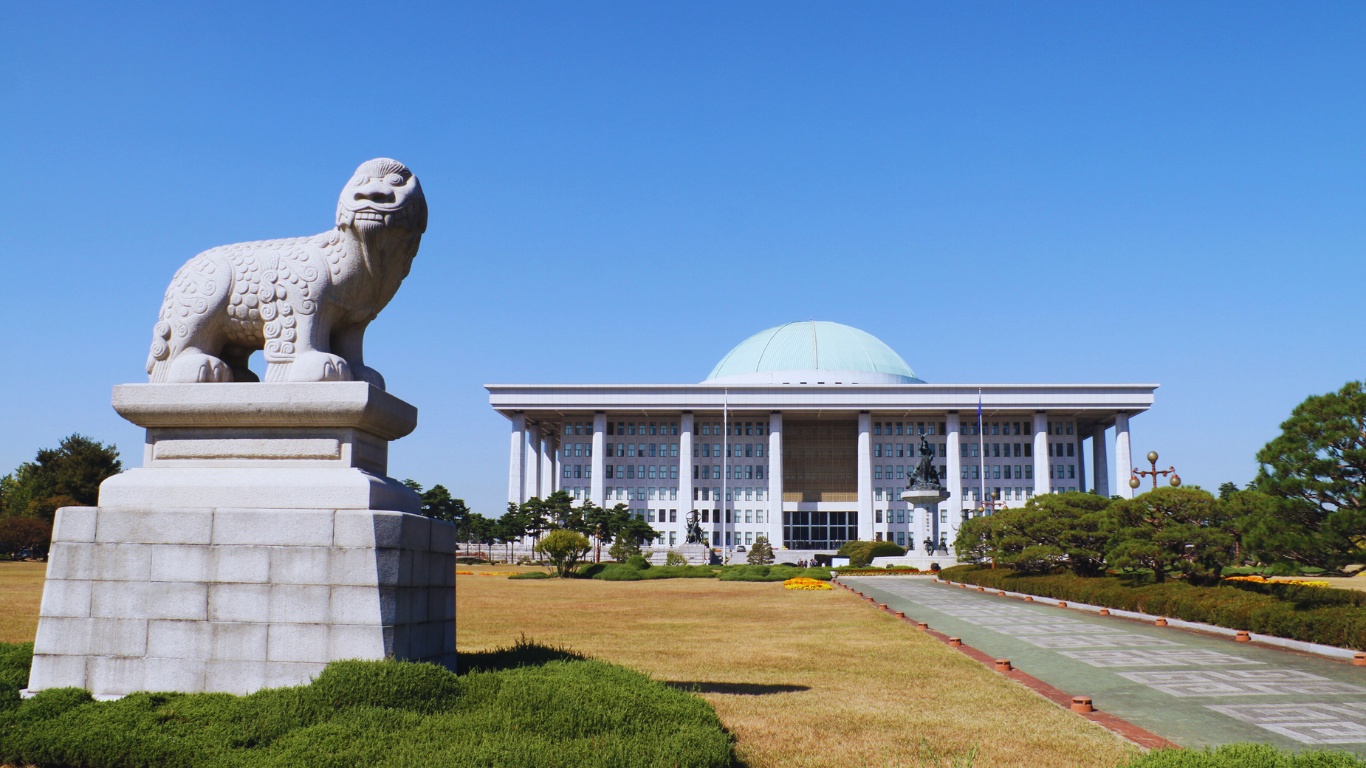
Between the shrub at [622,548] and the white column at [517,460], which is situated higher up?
the white column at [517,460]

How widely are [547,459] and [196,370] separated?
102m

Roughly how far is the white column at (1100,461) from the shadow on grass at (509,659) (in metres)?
99.9

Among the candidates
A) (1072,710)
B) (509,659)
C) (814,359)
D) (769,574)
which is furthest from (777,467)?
(509,659)

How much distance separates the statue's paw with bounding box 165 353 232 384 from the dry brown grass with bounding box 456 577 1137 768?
5.27 m

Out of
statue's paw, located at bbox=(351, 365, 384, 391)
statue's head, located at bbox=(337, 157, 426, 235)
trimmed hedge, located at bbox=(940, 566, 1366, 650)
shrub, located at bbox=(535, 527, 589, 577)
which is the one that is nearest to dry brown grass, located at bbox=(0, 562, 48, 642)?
statue's paw, located at bbox=(351, 365, 384, 391)

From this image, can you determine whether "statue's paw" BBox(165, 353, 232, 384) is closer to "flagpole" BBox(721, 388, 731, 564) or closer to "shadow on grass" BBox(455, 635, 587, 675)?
"shadow on grass" BBox(455, 635, 587, 675)

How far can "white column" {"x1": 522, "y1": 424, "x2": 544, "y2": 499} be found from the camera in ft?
317

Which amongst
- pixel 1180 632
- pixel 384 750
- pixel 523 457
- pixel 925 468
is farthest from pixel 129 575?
pixel 523 457

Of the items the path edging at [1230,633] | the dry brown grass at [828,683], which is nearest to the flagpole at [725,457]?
the path edging at [1230,633]

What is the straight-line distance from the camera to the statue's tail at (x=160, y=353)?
26.6 ft

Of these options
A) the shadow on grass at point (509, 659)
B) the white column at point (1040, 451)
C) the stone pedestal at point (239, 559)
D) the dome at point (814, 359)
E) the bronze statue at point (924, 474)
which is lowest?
the shadow on grass at point (509, 659)

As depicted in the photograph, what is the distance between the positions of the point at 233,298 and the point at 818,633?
41.6 ft

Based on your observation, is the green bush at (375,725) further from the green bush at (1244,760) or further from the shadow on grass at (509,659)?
the green bush at (1244,760)

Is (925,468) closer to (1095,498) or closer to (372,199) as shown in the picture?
(1095,498)
